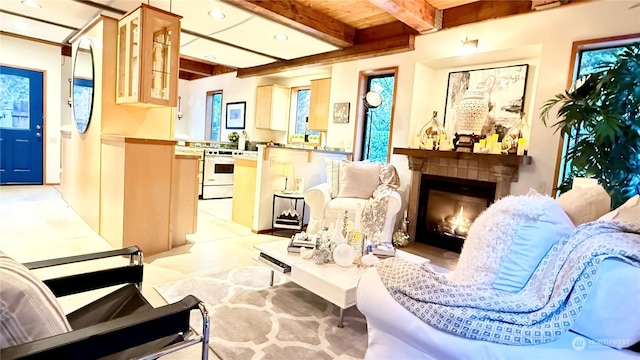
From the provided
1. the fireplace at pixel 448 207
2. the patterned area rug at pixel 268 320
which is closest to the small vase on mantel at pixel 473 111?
the fireplace at pixel 448 207

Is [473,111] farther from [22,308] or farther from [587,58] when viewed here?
[22,308]

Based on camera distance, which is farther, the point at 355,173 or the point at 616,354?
the point at 355,173

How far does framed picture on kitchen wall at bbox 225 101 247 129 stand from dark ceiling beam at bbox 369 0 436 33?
3.97 m

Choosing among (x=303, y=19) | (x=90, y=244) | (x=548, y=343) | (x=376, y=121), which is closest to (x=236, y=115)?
(x=376, y=121)

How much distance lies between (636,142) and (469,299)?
207 centimetres

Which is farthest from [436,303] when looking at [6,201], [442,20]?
[6,201]

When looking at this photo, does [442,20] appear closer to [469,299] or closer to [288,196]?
[288,196]

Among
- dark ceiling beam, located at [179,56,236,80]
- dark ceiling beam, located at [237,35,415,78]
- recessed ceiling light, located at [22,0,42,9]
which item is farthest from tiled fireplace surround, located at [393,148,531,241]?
dark ceiling beam, located at [179,56,236,80]

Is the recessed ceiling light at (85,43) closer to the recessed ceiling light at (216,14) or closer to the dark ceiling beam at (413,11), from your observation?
the recessed ceiling light at (216,14)

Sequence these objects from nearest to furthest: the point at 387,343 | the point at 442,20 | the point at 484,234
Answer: the point at 387,343
the point at 484,234
the point at 442,20

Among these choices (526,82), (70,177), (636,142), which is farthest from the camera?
(70,177)

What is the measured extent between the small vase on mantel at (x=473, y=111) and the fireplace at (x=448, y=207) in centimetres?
64

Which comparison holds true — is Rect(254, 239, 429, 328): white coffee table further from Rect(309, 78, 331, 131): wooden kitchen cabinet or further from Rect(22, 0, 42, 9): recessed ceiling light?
Rect(22, 0, 42, 9): recessed ceiling light

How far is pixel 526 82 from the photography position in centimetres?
362
